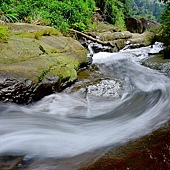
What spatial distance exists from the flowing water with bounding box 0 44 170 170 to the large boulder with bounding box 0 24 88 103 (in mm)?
203

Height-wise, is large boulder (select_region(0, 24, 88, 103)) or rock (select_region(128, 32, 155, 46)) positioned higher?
large boulder (select_region(0, 24, 88, 103))

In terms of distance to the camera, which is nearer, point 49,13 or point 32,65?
point 32,65

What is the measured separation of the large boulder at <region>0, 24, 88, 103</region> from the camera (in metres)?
3.77

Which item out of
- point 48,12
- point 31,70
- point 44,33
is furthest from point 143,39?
point 31,70

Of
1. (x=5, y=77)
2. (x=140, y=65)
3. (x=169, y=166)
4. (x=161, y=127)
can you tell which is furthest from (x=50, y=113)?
(x=140, y=65)

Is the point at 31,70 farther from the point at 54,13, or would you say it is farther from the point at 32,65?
the point at 54,13

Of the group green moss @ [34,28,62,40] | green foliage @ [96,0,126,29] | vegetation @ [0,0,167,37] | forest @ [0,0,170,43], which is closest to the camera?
green moss @ [34,28,62,40]

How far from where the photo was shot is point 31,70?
4234 mm

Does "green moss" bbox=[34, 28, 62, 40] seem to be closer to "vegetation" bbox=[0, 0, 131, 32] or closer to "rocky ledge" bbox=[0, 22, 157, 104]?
"rocky ledge" bbox=[0, 22, 157, 104]

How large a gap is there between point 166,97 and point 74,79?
2.26m

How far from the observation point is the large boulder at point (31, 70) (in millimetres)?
3771

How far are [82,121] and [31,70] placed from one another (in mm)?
1589

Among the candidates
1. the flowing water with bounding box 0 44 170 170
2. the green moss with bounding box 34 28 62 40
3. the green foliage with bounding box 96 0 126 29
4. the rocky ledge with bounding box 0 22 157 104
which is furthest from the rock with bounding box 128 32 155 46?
the flowing water with bounding box 0 44 170 170

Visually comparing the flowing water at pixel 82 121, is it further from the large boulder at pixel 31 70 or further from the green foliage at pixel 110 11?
the green foliage at pixel 110 11
